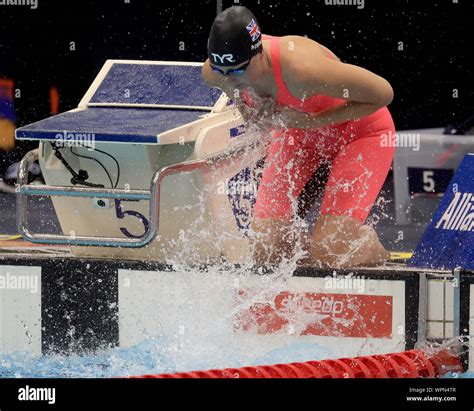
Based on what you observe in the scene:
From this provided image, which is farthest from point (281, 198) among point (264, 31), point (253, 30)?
point (264, 31)

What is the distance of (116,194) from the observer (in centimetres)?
444

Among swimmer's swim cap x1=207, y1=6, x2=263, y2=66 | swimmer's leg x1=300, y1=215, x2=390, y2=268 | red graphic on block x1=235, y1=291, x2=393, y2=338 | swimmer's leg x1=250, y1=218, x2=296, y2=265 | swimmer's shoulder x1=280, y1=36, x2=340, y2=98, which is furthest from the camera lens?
swimmer's leg x1=250, y1=218, x2=296, y2=265

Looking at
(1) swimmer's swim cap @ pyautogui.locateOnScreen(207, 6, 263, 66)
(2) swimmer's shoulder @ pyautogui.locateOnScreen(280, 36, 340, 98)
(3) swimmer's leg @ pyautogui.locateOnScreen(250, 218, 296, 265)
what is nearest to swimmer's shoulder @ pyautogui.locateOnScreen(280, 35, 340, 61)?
(2) swimmer's shoulder @ pyautogui.locateOnScreen(280, 36, 340, 98)

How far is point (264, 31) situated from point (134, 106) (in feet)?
8.29

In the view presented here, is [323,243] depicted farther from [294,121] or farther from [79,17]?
[79,17]

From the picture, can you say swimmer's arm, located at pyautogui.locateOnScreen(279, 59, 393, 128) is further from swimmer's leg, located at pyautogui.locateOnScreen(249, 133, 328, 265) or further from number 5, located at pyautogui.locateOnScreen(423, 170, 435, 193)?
number 5, located at pyautogui.locateOnScreen(423, 170, 435, 193)

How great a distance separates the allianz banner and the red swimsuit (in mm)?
271

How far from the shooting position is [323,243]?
4.54m

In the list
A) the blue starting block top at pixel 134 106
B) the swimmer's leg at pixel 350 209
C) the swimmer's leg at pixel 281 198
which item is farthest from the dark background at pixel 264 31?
the swimmer's leg at pixel 350 209

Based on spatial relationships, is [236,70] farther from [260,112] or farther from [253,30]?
[260,112]

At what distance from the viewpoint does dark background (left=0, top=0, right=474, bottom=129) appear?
7.29 metres

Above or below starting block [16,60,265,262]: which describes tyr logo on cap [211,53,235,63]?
above

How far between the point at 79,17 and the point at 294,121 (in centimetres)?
345

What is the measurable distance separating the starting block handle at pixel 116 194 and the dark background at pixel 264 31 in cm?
278
